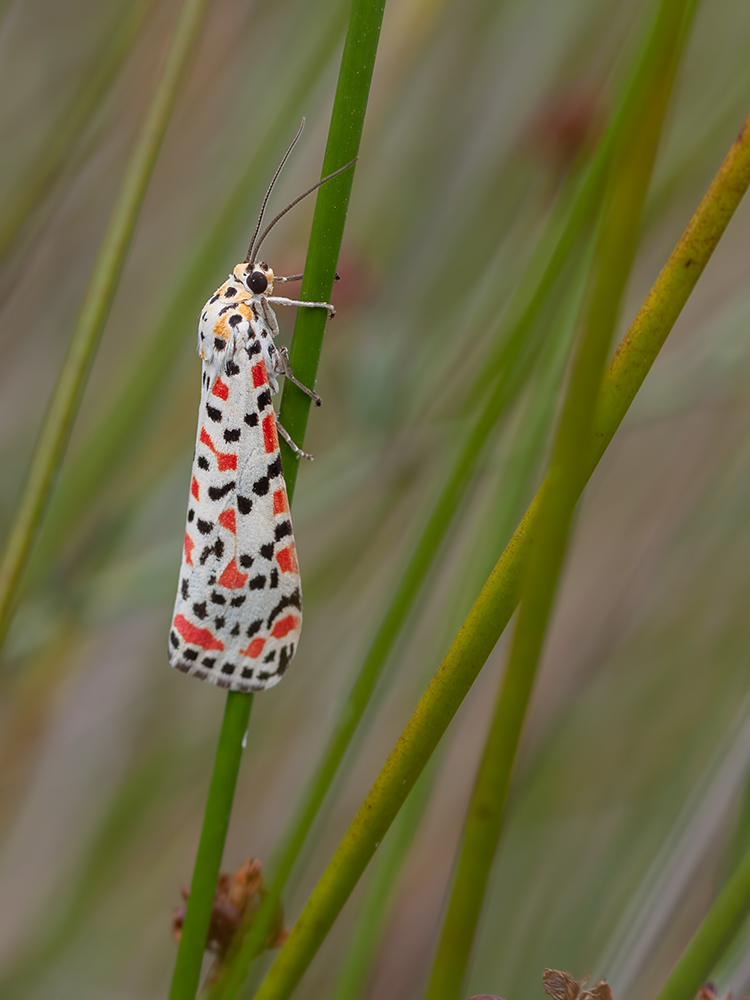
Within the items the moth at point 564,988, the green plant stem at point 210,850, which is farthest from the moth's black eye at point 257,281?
the moth at point 564,988

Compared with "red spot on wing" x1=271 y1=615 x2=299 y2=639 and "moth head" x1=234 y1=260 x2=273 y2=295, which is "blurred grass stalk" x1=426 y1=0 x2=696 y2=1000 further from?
"moth head" x1=234 y1=260 x2=273 y2=295

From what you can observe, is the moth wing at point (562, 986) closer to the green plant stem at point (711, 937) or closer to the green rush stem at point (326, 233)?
the green plant stem at point (711, 937)

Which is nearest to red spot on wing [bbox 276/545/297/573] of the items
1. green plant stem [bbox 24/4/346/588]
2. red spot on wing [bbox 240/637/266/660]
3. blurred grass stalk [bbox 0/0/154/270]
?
red spot on wing [bbox 240/637/266/660]

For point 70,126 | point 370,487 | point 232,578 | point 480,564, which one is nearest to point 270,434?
point 232,578

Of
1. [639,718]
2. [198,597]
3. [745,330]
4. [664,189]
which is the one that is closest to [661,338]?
[198,597]

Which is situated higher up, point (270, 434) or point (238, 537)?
point (270, 434)

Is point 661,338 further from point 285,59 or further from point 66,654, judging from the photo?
point 66,654

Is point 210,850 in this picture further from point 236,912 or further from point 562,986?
point 562,986

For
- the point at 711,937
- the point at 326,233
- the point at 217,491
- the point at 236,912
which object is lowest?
the point at 236,912
